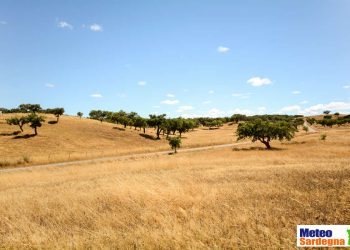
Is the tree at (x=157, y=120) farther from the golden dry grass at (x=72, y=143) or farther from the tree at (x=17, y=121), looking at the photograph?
the tree at (x=17, y=121)

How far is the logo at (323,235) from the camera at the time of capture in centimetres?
561

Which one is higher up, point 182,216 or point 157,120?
point 157,120

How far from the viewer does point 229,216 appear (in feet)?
23.2

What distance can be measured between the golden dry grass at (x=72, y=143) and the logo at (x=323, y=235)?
47.0 meters

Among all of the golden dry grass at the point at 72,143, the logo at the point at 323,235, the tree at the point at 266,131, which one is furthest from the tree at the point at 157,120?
the logo at the point at 323,235

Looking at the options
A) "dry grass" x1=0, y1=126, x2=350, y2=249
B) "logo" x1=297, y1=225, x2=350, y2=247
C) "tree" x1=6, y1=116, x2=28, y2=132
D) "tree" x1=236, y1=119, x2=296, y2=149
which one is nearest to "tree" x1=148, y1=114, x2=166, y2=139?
"tree" x1=6, y1=116, x2=28, y2=132

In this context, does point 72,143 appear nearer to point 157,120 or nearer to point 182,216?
point 157,120

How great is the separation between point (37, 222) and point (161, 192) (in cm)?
447

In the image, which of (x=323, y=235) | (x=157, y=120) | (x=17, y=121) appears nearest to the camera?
(x=323, y=235)

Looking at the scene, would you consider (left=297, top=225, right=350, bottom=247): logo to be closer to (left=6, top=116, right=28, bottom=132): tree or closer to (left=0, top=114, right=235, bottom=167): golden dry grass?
(left=0, top=114, right=235, bottom=167): golden dry grass

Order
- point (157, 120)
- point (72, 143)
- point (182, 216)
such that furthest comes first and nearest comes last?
1. point (157, 120)
2. point (72, 143)
3. point (182, 216)

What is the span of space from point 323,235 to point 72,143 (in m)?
79.0

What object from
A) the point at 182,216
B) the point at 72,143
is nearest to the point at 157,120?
the point at 72,143

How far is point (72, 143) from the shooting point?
7688 centimetres
